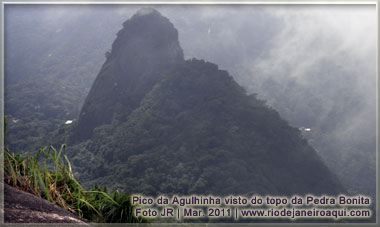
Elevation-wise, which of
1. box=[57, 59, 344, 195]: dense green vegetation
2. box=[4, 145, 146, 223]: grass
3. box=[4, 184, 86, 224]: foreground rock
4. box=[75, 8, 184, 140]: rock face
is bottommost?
box=[4, 184, 86, 224]: foreground rock

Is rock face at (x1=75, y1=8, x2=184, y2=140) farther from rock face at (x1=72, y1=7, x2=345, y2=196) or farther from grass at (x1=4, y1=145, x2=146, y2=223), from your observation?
grass at (x1=4, y1=145, x2=146, y2=223)

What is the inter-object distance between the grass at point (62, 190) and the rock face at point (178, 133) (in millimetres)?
21038

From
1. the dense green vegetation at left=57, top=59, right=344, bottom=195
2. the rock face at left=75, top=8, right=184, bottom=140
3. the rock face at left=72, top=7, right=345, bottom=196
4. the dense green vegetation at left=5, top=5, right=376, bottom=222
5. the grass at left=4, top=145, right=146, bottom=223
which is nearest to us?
the grass at left=4, top=145, right=146, bottom=223

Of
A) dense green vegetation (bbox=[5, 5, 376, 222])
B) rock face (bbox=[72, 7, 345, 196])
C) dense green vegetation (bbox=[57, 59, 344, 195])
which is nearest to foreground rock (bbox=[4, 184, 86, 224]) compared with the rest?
dense green vegetation (bbox=[5, 5, 376, 222])

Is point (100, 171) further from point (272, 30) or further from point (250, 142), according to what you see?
point (272, 30)

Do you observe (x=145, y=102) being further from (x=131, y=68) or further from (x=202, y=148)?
(x=202, y=148)

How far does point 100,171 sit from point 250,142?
1300cm

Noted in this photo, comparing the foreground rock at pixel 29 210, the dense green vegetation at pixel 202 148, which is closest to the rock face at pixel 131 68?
the dense green vegetation at pixel 202 148

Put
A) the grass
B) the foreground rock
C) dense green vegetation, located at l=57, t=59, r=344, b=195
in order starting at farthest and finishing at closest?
1. dense green vegetation, located at l=57, t=59, r=344, b=195
2. the grass
3. the foreground rock

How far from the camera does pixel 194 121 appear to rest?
33875mm

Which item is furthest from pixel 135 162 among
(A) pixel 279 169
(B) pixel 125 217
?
(B) pixel 125 217

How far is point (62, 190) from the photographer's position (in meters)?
3.44

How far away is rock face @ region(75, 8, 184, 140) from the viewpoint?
1517 inches

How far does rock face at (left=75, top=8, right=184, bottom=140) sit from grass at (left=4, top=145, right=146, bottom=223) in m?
34.6
